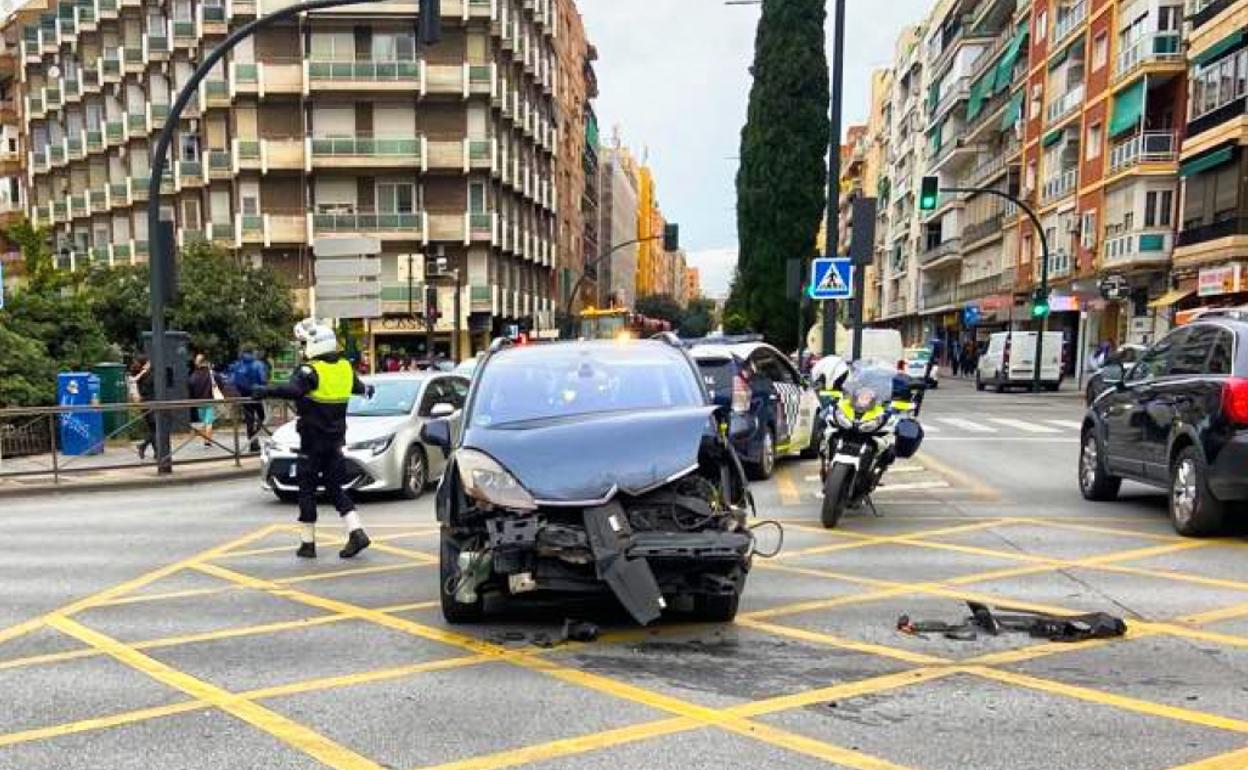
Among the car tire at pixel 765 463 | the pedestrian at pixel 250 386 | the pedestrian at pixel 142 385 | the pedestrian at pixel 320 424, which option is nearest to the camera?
the pedestrian at pixel 320 424

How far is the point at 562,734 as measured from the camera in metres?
3.91

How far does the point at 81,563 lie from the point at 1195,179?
3288 centimetres

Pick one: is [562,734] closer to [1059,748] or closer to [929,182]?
[1059,748]

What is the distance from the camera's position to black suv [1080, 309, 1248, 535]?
720cm

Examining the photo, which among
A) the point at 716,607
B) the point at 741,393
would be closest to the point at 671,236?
the point at 741,393

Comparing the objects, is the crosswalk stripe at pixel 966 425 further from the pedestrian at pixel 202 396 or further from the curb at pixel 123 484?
the pedestrian at pixel 202 396

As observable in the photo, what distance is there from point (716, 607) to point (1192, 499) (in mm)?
4700

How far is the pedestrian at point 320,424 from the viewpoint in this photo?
738 cm

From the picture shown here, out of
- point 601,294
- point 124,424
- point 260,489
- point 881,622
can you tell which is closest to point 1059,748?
point 881,622

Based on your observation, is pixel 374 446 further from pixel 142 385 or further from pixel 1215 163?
pixel 1215 163

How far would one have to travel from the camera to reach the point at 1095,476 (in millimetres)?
9594

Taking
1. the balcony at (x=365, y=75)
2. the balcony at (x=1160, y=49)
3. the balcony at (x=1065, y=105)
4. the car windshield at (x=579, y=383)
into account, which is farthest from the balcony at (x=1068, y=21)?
the car windshield at (x=579, y=383)

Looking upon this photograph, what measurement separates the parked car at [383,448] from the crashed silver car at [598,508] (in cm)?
473

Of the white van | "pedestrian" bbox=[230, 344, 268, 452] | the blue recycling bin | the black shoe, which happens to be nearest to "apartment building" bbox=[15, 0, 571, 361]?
the white van
